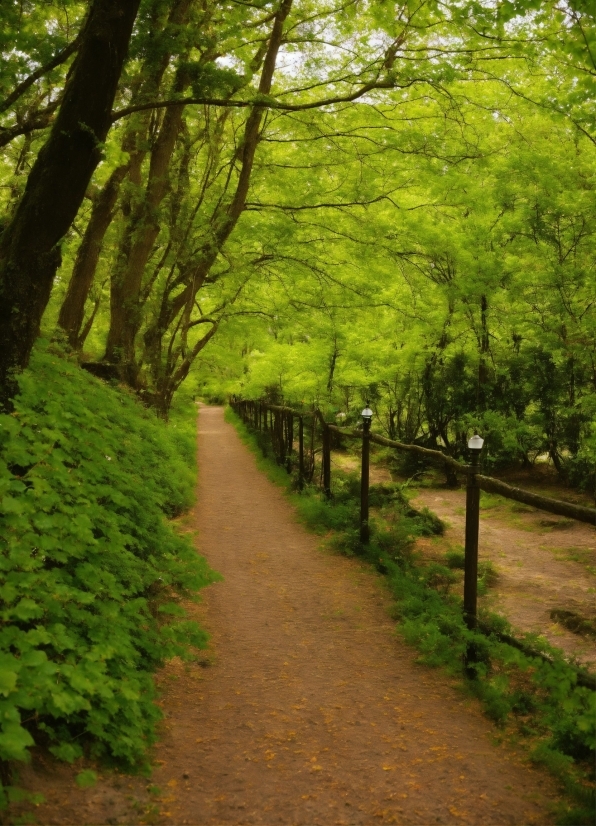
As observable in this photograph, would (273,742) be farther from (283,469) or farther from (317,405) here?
(317,405)

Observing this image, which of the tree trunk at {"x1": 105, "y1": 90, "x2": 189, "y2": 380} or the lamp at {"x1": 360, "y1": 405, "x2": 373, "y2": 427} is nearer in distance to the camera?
the lamp at {"x1": 360, "y1": 405, "x2": 373, "y2": 427}

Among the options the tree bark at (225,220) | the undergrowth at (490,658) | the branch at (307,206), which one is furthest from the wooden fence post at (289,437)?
the undergrowth at (490,658)

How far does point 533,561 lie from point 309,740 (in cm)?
651

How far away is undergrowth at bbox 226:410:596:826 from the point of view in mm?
3342

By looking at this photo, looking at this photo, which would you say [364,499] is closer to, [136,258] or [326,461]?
[326,461]

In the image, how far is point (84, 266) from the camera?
9375 millimetres

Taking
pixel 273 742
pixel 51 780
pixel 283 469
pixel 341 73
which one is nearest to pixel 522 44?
pixel 341 73

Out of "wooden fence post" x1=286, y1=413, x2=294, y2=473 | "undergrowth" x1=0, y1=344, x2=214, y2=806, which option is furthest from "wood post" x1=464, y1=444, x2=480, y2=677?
"wooden fence post" x1=286, y1=413, x2=294, y2=473

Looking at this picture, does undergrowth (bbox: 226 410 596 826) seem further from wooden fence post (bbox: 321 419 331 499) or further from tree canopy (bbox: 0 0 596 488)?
tree canopy (bbox: 0 0 596 488)

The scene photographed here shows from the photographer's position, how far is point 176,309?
13000 millimetres

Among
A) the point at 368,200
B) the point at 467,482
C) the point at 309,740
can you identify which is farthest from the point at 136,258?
the point at 309,740

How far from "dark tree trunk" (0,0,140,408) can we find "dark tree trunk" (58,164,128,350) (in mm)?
4596

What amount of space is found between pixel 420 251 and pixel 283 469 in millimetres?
5703

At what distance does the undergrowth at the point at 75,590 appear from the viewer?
2719 millimetres
